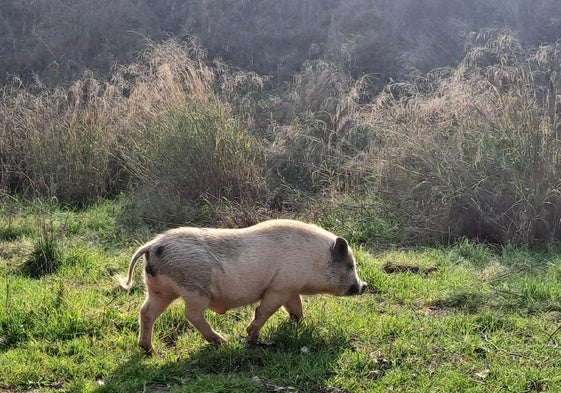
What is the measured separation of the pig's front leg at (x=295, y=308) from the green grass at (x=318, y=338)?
0.08 m

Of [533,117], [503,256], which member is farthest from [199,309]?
[533,117]

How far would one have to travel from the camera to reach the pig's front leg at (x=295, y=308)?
615cm

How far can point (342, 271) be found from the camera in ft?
20.2

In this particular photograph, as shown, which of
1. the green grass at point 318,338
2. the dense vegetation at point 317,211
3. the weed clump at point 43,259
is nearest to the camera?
the green grass at point 318,338

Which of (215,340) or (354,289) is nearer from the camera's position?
(215,340)

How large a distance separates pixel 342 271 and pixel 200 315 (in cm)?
127

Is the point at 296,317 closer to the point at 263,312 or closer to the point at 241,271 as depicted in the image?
the point at 263,312

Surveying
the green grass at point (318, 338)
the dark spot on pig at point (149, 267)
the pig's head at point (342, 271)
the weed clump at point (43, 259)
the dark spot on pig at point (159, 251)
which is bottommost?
the weed clump at point (43, 259)

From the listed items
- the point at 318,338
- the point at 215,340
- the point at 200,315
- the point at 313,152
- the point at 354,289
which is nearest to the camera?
the point at 200,315

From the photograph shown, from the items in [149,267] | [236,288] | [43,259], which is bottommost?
[43,259]

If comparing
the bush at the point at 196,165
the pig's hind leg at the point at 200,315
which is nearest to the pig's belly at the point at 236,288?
the pig's hind leg at the point at 200,315

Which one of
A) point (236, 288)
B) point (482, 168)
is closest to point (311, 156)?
point (482, 168)

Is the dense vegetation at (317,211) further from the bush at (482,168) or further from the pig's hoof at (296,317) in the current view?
the pig's hoof at (296,317)

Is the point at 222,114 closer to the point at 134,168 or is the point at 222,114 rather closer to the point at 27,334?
the point at 134,168
